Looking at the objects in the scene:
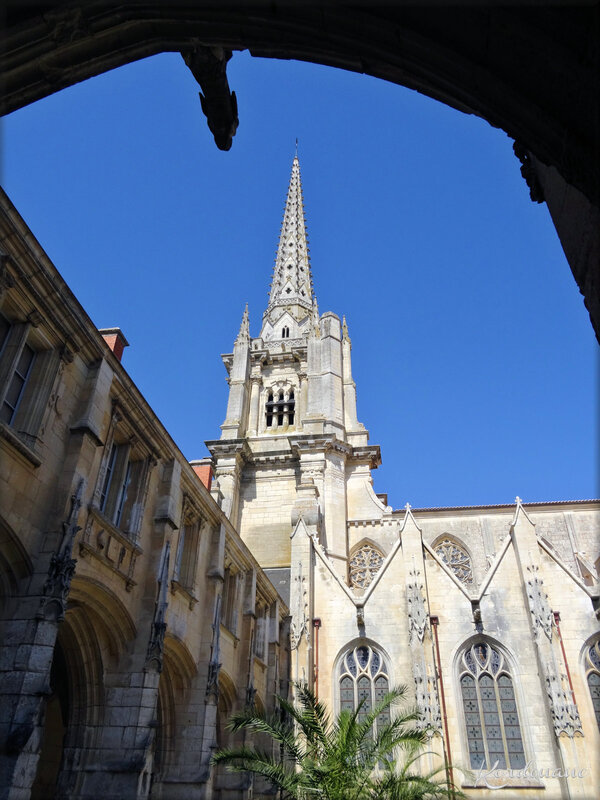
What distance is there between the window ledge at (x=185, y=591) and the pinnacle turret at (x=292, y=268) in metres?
34.8

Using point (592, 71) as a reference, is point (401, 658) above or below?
above

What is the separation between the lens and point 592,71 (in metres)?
2.96

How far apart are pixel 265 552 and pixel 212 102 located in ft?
91.4

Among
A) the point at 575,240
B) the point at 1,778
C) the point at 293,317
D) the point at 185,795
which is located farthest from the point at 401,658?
the point at 293,317

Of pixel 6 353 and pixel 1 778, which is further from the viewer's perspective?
pixel 6 353

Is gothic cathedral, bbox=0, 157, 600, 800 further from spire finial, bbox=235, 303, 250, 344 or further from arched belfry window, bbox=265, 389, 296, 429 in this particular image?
spire finial, bbox=235, 303, 250, 344

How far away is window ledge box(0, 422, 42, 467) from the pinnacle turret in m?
39.2

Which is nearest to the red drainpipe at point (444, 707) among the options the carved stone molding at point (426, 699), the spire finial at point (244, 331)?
the carved stone molding at point (426, 699)

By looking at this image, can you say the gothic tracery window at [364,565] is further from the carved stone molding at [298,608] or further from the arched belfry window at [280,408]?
the arched belfry window at [280,408]

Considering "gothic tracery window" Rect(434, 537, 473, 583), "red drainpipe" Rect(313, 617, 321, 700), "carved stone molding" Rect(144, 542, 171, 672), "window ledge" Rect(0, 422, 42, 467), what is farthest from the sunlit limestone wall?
"window ledge" Rect(0, 422, 42, 467)

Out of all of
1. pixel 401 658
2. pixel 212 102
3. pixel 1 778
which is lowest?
pixel 1 778

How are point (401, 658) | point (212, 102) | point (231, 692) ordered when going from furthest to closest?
point (401, 658)
point (231, 692)
point (212, 102)

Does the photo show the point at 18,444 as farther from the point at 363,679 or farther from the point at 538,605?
the point at 538,605

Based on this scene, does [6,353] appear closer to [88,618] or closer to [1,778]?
[88,618]
